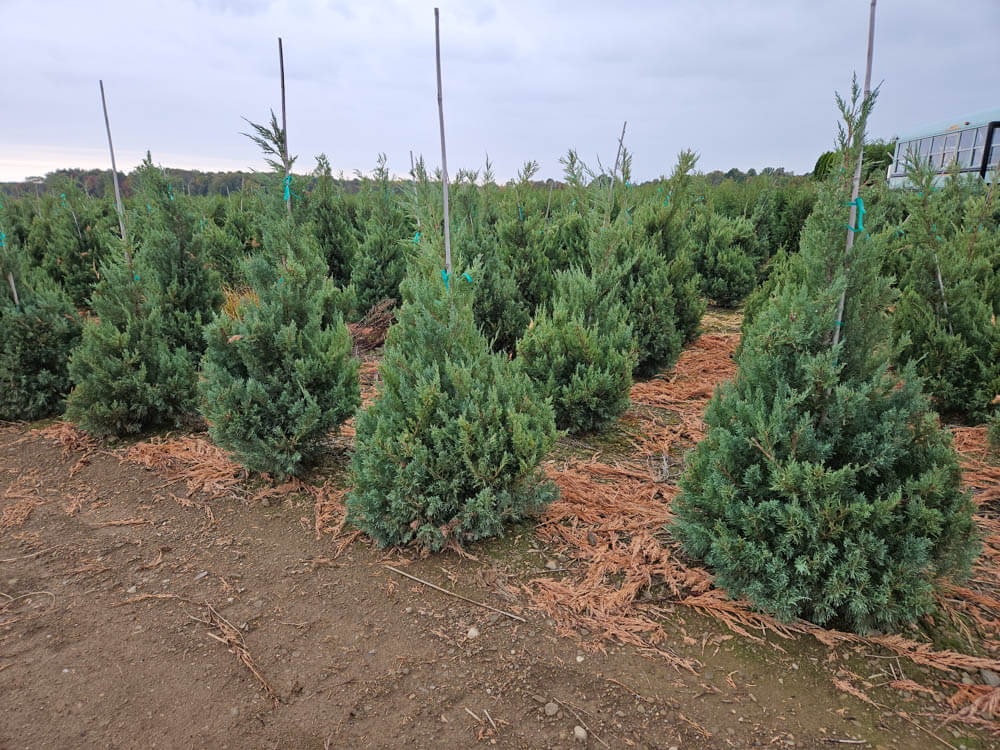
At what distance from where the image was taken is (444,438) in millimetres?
3064

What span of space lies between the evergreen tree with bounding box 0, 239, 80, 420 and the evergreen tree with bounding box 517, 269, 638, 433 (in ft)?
14.1

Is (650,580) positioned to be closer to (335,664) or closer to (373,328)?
(335,664)

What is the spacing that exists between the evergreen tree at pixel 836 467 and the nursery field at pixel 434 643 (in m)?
0.24

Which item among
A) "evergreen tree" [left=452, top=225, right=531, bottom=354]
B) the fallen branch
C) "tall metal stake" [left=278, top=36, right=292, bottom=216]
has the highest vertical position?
"tall metal stake" [left=278, top=36, right=292, bottom=216]

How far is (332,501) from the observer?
3805mm

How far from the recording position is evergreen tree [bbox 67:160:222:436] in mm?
4688

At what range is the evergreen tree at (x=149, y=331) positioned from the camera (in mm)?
4688

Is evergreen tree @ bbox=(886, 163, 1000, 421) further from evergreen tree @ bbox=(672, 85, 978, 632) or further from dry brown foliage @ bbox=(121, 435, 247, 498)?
dry brown foliage @ bbox=(121, 435, 247, 498)

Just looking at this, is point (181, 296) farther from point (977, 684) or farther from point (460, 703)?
point (977, 684)

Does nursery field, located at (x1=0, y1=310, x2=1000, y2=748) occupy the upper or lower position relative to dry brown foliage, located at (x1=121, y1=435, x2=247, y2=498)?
lower

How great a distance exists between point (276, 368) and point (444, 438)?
157 centimetres

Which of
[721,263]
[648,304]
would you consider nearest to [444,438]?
[648,304]

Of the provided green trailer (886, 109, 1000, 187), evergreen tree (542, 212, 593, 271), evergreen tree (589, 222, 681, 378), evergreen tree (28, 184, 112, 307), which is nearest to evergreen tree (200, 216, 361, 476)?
evergreen tree (589, 222, 681, 378)

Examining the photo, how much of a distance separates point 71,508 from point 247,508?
1198 mm
